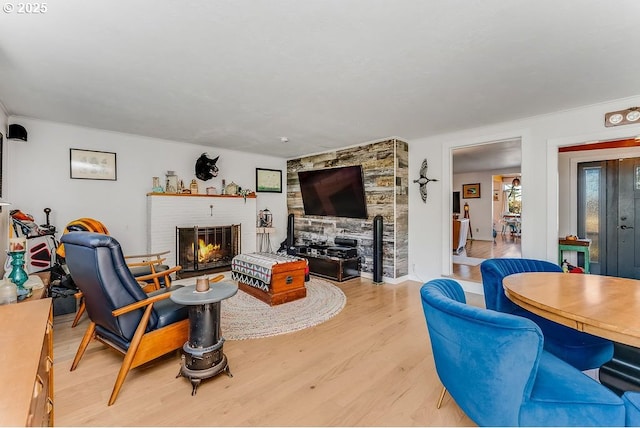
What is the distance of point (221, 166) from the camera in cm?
543

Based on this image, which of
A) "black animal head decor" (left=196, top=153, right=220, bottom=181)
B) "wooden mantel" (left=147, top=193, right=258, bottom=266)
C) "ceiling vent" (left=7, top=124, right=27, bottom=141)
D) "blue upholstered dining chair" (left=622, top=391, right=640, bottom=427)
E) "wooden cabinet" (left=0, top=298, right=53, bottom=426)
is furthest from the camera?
"black animal head decor" (left=196, top=153, right=220, bottom=181)

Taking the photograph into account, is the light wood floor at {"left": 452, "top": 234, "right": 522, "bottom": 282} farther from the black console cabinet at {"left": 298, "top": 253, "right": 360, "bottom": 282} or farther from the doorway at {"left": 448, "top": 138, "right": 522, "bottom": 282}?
the black console cabinet at {"left": 298, "top": 253, "right": 360, "bottom": 282}

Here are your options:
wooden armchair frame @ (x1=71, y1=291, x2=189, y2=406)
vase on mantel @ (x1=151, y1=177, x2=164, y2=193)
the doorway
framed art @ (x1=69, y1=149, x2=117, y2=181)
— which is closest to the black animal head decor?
vase on mantel @ (x1=151, y1=177, x2=164, y2=193)

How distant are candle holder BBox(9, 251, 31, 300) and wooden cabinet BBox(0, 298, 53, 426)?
1071 millimetres

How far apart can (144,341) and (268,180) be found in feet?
14.7

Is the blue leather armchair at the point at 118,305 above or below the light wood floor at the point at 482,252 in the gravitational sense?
above

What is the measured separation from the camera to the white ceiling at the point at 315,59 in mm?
1666

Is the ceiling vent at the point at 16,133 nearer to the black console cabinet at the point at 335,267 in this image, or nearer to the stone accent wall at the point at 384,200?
the black console cabinet at the point at 335,267

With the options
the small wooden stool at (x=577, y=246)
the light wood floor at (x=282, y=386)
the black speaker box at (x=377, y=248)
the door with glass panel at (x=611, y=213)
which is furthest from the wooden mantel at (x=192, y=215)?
the door with glass panel at (x=611, y=213)

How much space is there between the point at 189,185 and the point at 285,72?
340 cm

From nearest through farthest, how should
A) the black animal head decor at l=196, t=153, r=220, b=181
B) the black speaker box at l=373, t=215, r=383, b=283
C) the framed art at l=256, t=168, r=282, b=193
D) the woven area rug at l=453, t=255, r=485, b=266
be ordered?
the black speaker box at l=373, t=215, r=383, b=283 < the black animal head decor at l=196, t=153, r=220, b=181 < the woven area rug at l=453, t=255, r=485, b=266 < the framed art at l=256, t=168, r=282, b=193

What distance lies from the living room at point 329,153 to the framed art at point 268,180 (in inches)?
6.5

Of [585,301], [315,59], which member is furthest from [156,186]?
[585,301]

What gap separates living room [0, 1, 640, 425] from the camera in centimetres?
192
